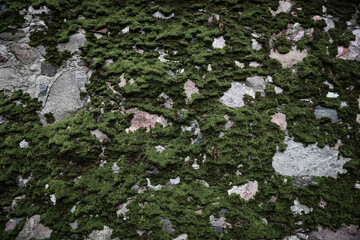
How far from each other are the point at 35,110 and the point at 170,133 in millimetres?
1219

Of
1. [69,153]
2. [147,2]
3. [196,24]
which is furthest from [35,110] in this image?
[196,24]

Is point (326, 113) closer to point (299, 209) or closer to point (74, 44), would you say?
point (299, 209)

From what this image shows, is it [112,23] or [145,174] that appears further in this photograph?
[112,23]

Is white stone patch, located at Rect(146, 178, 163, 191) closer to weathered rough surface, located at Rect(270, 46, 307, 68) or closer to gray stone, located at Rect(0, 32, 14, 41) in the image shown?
weathered rough surface, located at Rect(270, 46, 307, 68)

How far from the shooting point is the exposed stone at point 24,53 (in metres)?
1.98

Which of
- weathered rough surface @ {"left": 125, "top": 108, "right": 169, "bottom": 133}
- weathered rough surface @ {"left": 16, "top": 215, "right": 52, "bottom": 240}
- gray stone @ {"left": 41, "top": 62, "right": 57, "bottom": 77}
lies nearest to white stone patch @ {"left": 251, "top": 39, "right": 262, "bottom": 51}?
weathered rough surface @ {"left": 125, "top": 108, "right": 169, "bottom": 133}

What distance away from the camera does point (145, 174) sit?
5.99 ft

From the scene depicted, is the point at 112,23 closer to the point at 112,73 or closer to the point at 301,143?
the point at 112,73

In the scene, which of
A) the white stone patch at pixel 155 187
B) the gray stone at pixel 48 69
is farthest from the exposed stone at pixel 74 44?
the white stone patch at pixel 155 187

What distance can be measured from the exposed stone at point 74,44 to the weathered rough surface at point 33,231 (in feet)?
4.99

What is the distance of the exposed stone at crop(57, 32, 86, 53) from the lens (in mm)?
2051

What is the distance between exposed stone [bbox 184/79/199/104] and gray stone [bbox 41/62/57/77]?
4.12 ft

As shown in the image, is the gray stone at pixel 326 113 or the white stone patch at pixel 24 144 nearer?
the white stone patch at pixel 24 144

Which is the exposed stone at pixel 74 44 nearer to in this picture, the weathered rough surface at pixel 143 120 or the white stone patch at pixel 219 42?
the weathered rough surface at pixel 143 120
